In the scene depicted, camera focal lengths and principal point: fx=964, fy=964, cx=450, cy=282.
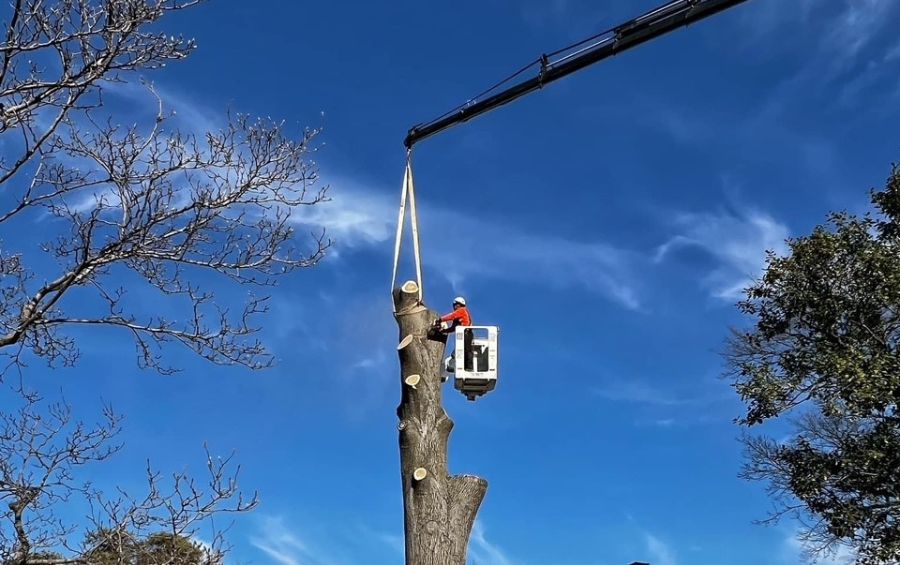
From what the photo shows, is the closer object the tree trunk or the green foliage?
the tree trunk

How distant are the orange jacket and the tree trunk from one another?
147 millimetres

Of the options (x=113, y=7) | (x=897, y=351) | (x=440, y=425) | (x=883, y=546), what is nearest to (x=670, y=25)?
(x=440, y=425)

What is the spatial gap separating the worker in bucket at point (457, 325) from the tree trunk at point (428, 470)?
0.08 meters

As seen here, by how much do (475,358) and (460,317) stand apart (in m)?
0.30

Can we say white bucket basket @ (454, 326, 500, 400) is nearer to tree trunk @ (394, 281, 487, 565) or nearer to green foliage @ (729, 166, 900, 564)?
tree trunk @ (394, 281, 487, 565)

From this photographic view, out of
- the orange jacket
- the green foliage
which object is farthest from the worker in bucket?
the green foliage

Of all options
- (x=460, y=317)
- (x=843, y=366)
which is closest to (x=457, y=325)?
(x=460, y=317)

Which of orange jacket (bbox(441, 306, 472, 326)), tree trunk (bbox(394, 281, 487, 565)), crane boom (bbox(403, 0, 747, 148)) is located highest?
crane boom (bbox(403, 0, 747, 148))

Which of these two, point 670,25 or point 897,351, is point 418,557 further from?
point 897,351

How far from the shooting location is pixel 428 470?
6.11 metres

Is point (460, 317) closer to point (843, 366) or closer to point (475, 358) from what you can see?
point (475, 358)

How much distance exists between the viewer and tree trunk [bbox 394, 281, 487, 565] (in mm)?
5996

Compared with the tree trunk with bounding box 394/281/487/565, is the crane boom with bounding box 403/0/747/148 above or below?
above

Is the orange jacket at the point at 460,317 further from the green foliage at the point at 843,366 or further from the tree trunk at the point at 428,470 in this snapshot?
the green foliage at the point at 843,366
